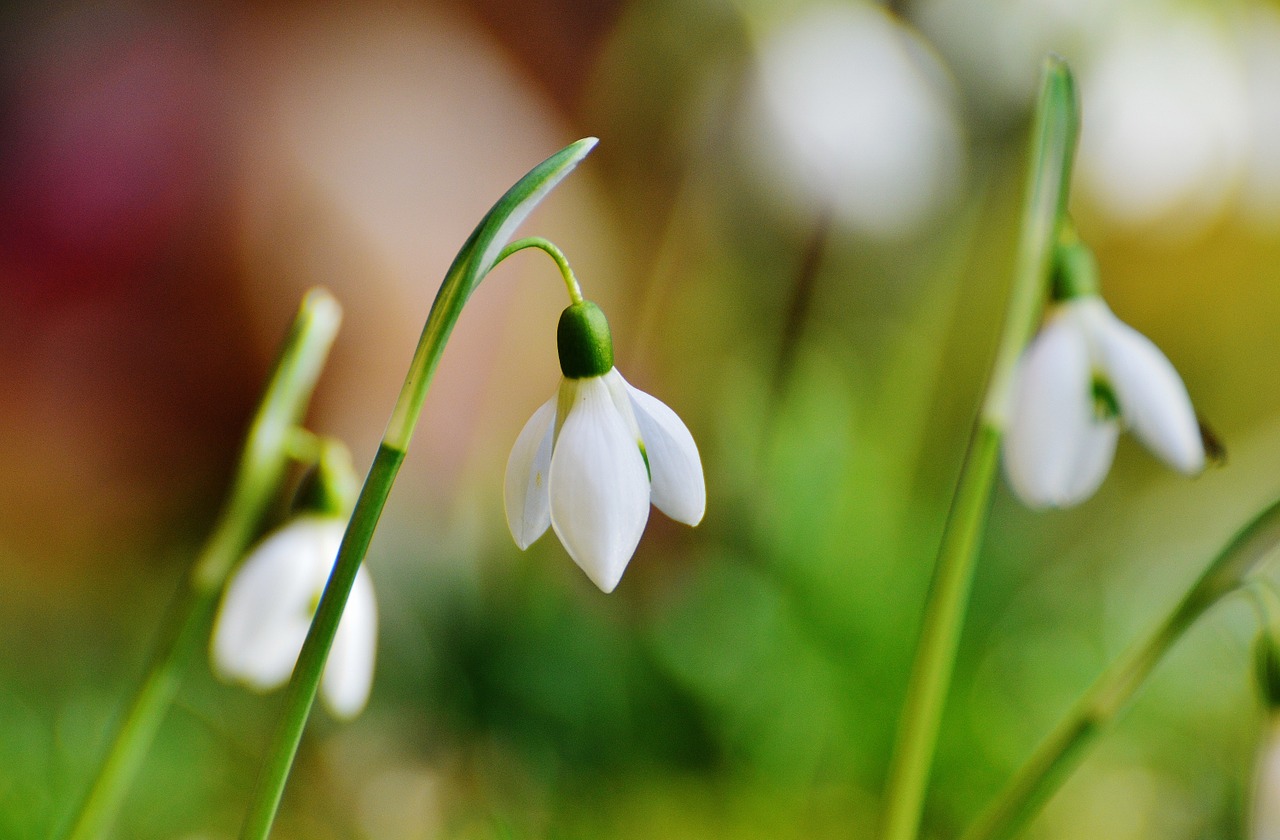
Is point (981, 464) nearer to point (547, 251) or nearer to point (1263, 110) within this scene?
point (547, 251)

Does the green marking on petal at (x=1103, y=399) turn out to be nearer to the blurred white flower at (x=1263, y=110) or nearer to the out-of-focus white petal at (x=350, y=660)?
the out-of-focus white petal at (x=350, y=660)

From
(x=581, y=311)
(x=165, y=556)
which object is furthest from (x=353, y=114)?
(x=581, y=311)

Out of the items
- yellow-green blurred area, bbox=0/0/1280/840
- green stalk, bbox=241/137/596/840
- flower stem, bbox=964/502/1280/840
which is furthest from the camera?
yellow-green blurred area, bbox=0/0/1280/840

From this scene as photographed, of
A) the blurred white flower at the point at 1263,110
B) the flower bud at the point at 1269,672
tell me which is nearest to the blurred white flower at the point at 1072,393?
the flower bud at the point at 1269,672

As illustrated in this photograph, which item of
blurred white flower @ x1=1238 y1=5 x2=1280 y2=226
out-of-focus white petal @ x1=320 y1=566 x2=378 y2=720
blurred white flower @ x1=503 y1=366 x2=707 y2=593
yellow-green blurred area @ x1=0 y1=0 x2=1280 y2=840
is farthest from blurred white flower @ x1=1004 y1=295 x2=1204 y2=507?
blurred white flower @ x1=1238 y1=5 x2=1280 y2=226

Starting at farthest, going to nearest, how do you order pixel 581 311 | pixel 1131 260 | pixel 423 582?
pixel 1131 260 < pixel 423 582 < pixel 581 311

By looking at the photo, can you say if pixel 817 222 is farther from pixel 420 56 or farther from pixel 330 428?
pixel 330 428

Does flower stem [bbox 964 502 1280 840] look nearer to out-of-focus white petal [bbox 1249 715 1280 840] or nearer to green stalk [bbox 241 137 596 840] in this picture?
out-of-focus white petal [bbox 1249 715 1280 840]

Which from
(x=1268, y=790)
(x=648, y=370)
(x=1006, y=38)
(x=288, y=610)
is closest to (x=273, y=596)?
(x=288, y=610)
